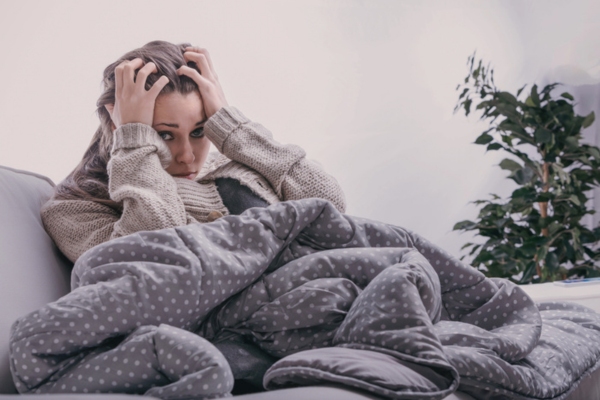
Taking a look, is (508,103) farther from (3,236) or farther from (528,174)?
(3,236)

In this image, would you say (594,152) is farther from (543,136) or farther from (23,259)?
(23,259)

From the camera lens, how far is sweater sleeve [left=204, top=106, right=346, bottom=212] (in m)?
1.44

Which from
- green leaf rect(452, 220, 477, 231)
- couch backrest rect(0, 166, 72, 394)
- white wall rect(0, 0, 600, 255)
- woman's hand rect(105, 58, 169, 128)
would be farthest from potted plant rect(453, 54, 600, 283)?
couch backrest rect(0, 166, 72, 394)

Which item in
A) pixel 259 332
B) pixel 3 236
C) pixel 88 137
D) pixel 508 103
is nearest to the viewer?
pixel 259 332

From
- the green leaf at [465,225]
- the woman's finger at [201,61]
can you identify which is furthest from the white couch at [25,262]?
the green leaf at [465,225]

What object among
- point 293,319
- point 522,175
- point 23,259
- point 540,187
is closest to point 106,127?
point 23,259

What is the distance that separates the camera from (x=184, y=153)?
1.50 m

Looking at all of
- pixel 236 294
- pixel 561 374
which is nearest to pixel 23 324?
pixel 236 294

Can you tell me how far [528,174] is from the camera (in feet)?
8.24

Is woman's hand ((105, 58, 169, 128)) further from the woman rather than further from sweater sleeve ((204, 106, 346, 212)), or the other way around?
sweater sleeve ((204, 106, 346, 212))

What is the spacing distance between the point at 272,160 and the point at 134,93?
33 cm

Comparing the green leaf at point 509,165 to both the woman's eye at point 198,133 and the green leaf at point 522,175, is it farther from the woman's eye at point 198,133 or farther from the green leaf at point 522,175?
the woman's eye at point 198,133

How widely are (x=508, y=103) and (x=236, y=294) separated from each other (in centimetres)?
184

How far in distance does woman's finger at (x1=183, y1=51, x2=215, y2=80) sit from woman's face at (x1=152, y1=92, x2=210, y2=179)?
76 millimetres
